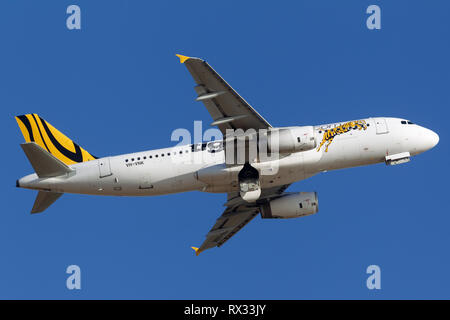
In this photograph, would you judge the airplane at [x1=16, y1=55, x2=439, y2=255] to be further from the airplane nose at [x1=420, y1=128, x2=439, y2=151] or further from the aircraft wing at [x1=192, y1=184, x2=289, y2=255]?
the aircraft wing at [x1=192, y1=184, x2=289, y2=255]

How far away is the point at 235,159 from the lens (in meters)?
47.3

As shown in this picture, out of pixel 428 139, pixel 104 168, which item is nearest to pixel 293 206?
pixel 428 139

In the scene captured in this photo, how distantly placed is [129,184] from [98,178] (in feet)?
7.16

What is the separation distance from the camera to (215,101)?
4431 centimetres

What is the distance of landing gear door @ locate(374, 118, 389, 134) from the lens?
1922 inches

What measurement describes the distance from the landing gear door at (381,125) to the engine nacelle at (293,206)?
7.38m

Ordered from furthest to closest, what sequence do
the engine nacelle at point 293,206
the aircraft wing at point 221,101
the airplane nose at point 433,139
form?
the engine nacelle at point 293,206
the airplane nose at point 433,139
the aircraft wing at point 221,101

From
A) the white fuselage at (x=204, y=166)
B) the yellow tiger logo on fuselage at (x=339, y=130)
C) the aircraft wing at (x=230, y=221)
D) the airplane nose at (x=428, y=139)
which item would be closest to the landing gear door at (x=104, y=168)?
the white fuselage at (x=204, y=166)

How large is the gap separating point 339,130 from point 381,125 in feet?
10.1

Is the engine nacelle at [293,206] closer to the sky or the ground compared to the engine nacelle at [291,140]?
closer to the ground

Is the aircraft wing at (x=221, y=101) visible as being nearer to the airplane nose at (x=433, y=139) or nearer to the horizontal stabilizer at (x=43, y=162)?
the horizontal stabilizer at (x=43, y=162)

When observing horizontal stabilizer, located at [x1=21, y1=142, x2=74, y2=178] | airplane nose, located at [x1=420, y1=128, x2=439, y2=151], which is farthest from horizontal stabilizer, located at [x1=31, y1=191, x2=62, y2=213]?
airplane nose, located at [x1=420, y1=128, x2=439, y2=151]

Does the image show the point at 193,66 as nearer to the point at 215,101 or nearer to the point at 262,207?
the point at 215,101

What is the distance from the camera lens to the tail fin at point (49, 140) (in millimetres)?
50812
